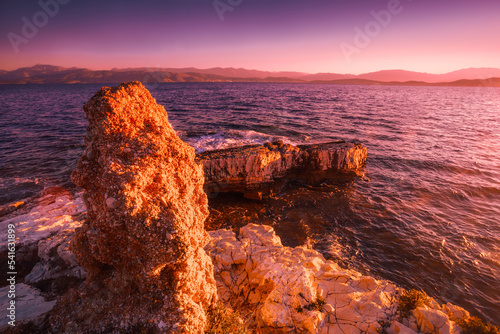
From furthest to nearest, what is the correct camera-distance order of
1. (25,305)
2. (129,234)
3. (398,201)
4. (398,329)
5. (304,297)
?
(398,201)
(304,297)
(25,305)
(398,329)
(129,234)

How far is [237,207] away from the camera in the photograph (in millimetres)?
14547

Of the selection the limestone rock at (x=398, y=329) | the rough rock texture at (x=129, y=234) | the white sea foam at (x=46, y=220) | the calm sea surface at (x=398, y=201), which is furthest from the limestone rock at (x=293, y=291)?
the white sea foam at (x=46, y=220)

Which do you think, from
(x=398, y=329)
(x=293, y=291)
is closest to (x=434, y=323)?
(x=398, y=329)

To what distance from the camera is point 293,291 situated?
20.9 ft

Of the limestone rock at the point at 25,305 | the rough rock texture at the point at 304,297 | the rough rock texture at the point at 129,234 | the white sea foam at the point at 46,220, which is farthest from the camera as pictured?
the white sea foam at the point at 46,220

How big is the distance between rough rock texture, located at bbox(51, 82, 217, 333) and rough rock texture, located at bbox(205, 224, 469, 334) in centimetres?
237

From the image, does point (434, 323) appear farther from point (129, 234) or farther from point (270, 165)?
point (270, 165)

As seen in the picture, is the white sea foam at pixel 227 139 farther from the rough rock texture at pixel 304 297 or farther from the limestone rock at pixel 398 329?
the limestone rock at pixel 398 329

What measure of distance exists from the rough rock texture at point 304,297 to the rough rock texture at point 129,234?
2.37 metres

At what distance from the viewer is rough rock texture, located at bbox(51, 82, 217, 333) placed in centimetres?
410

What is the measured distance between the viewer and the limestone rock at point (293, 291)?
582cm

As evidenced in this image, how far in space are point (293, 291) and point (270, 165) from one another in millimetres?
10699

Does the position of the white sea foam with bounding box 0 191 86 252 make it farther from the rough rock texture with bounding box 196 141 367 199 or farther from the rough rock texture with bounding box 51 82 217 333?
the rough rock texture with bounding box 196 141 367 199

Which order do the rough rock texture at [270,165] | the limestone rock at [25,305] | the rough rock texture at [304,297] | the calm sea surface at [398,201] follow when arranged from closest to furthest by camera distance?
the limestone rock at [25,305] < the rough rock texture at [304,297] < the calm sea surface at [398,201] < the rough rock texture at [270,165]
